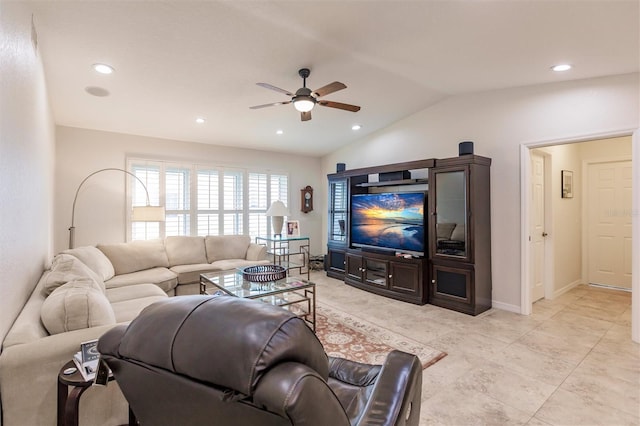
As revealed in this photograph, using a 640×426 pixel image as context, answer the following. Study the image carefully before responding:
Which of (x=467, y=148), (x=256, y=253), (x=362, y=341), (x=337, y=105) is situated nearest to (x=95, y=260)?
(x=256, y=253)

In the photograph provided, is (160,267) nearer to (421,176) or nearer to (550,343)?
(421,176)

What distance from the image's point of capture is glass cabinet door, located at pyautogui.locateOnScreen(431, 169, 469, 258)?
3846mm

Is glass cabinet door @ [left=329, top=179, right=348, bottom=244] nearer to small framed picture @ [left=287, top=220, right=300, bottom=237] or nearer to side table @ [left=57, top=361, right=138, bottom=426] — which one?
small framed picture @ [left=287, top=220, right=300, bottom=237]

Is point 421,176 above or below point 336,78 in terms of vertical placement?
below

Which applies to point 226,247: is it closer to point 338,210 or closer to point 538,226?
point 338,210

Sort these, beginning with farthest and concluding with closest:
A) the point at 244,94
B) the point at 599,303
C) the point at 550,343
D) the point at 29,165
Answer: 1. the point at 599,303
2. the point at 244,94
3. the point at 550,343
4. the point at 29,165

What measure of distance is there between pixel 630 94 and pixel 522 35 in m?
1.53

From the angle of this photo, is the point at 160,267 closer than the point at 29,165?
No

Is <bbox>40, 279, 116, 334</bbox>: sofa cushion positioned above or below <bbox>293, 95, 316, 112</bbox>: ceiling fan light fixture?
below

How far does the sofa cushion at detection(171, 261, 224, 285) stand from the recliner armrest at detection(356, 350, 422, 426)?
11.5 ft

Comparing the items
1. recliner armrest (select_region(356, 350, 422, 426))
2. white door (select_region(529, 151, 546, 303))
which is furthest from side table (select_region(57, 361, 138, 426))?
white door (select_region(529, 151, 546, 303))

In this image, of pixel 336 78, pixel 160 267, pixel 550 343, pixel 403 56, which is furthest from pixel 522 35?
pixel 160 267

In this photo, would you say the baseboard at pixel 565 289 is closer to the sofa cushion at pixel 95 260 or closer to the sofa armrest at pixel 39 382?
the sofa armrest at pixel 39 382

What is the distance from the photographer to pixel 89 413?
1585 millimetres
